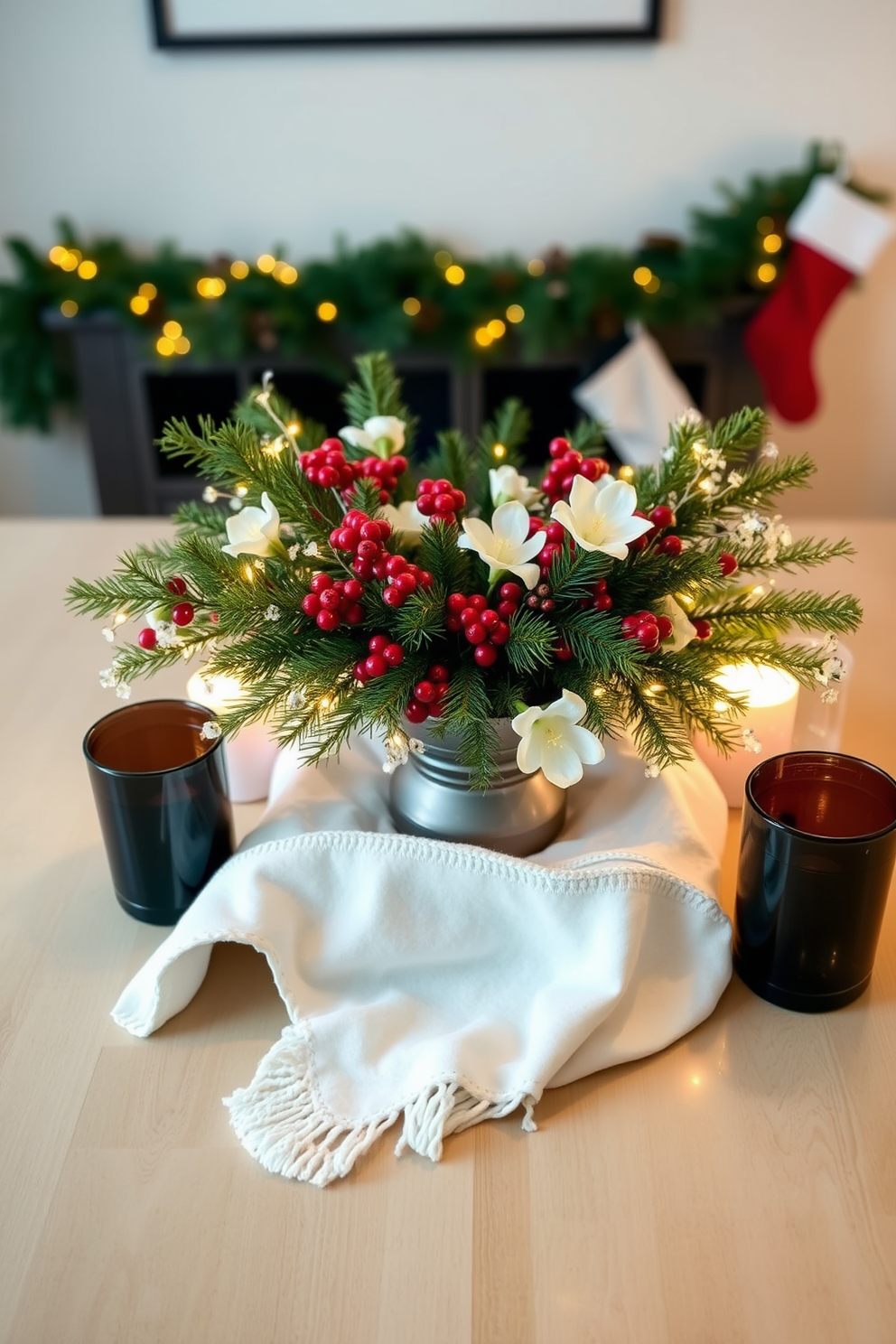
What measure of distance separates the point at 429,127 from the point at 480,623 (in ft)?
6.78

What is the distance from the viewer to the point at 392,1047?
0.72m

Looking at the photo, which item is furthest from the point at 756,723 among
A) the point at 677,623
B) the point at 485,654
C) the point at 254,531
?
the point at 254,531

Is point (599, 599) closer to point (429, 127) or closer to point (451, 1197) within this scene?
point (451, 1197)

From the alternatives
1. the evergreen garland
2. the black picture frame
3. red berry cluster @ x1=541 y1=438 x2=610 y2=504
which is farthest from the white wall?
red berry cluster @ x1=541 y1=438 x2=610 y2=504

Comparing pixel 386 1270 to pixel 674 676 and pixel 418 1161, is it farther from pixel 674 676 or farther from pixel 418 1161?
pixel 674 676

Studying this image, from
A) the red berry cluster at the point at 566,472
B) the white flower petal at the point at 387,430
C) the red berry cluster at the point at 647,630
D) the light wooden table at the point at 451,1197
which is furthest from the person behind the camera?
the white flower petal at the point at 387,430

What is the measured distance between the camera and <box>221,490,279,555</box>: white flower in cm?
73

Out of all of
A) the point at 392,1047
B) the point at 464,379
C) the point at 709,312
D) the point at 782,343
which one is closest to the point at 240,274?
the point at 464,379

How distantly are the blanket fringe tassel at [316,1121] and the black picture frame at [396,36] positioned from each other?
2.23 m

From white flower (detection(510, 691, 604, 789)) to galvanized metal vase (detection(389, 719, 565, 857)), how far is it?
0.35 feet

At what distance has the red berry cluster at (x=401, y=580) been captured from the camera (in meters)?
0.69

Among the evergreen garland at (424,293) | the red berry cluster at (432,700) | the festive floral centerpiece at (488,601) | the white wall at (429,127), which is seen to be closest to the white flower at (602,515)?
the festive floral centerpiece at (488,601)

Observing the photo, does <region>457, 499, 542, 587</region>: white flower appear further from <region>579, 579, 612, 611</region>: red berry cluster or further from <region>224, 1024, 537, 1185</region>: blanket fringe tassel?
<region>224, 1024, 537, 1185</region>: blanket fringe tassel

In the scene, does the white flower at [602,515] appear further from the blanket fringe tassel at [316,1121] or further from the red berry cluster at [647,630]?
the blanket fringe tassel at [316,1121]
